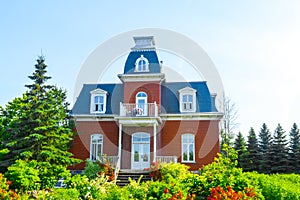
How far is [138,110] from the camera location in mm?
17703

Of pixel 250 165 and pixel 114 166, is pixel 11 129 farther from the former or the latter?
pixel 250 165

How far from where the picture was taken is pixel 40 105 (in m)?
14.4

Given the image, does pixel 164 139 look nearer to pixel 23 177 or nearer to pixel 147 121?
pixel 147 121

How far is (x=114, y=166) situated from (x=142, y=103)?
14.5 ft

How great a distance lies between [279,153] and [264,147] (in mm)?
2348

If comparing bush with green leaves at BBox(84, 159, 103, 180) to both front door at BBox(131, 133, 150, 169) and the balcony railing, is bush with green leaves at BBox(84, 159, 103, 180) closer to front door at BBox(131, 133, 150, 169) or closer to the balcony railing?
front door at BBox(131, 133, 150, 169)

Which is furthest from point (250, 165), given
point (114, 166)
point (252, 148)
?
point (114, 166)

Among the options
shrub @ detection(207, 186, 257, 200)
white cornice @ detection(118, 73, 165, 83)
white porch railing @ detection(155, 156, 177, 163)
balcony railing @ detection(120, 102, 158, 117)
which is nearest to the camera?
shrub @ detection(207, 186, 257, 200)

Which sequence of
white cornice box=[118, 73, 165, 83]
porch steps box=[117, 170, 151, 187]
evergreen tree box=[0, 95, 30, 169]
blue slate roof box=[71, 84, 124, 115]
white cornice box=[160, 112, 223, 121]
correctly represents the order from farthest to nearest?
blue slate roof box=[71, 84, 124, 115], white cornice box=[118, 73, 165, 83], white cornice box=[160, 112, 223, 121], porch steps box=[117, 170, 151, 187], evergreen tree box=[0, 95, 30, 169]

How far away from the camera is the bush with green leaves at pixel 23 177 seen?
10359 millimetres

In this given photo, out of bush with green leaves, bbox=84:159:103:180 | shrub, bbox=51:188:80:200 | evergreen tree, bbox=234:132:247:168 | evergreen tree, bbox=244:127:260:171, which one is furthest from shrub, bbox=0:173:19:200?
evergreen tree, bbox=244:127:260:171

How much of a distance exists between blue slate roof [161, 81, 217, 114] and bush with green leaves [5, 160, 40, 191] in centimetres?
960

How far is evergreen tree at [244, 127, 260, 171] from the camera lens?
25688mm

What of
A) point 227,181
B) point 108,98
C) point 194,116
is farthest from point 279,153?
point 227,181
